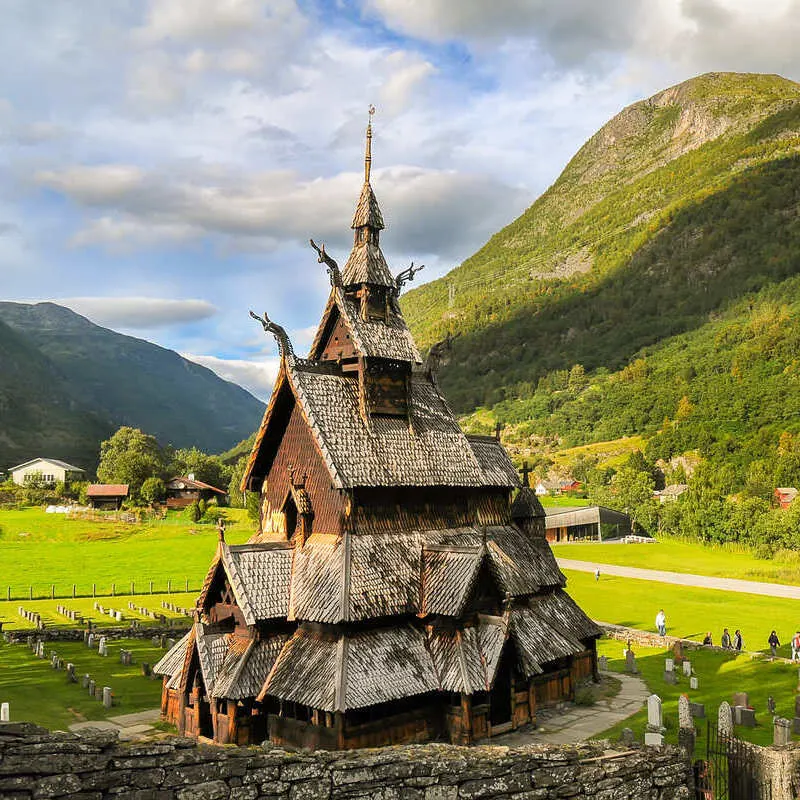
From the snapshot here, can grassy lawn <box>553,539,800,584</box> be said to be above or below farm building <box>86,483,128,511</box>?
below

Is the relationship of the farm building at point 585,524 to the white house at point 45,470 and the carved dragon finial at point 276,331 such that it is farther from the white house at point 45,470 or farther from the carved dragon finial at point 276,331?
the white house at point 45,470

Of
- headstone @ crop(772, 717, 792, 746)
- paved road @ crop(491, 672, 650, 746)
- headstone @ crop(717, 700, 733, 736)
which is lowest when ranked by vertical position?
paved road @ crop(491, 672, 650, 746)

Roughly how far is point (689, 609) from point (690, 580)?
1412 cm

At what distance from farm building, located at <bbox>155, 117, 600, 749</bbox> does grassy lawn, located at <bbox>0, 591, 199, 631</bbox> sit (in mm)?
24296

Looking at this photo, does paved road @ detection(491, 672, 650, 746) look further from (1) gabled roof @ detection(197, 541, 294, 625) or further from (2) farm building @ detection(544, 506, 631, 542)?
(2) farm building @ detection(544, 506, 631, 542)

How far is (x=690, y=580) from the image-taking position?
203 feet

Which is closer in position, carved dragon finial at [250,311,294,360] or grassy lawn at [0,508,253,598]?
carved dragon finial at [250,311,294,360]

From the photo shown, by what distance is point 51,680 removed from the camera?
31.1m

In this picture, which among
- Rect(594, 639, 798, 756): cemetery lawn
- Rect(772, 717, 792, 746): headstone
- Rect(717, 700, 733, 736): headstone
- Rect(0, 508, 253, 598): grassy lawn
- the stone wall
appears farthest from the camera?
Rect(0, 508, 253, 598): grassy lawn

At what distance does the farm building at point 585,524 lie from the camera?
9281 cm

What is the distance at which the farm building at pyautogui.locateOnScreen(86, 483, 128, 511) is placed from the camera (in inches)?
4503

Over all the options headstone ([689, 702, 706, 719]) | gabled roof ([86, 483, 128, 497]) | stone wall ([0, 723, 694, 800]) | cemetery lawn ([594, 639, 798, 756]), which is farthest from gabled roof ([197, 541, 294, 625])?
gabled roof ([86, 483, 128, 497])

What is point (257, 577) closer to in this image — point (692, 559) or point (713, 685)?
point (713, 685)

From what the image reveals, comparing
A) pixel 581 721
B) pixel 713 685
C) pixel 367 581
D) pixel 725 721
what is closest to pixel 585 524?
pixel 713 685
